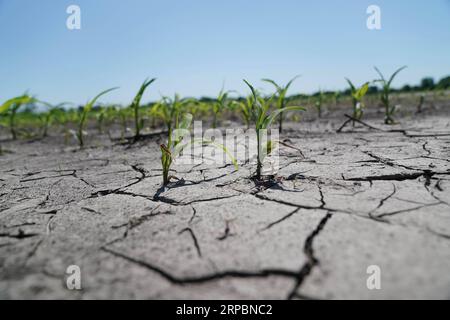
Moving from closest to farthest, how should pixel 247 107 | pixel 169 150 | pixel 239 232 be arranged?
pixel 239 232, pixel 169 150, pixel 247 107

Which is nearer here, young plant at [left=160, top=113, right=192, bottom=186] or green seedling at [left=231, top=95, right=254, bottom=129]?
young plant at [left=160, top=113, right=192, bottom=186]

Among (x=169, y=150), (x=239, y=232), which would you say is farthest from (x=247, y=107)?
(x=239, y=232)

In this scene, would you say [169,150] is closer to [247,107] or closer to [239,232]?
[239,232]

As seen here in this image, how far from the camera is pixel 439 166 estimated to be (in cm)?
147

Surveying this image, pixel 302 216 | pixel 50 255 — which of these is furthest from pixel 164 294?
pixel 302 216

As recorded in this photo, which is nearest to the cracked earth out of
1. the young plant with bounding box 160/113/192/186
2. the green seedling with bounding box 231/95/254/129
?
the young plant with bounding box 160/113/192/186

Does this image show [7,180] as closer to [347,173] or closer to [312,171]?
[312,171]

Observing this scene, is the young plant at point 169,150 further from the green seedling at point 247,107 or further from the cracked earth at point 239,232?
the green seedling at point 247,107

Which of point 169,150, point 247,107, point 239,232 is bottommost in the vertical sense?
point 239,232

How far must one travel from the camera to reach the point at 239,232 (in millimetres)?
948

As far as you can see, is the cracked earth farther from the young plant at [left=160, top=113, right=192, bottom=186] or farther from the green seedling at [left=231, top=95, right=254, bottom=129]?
the green seedling at [left=231, top=95, right=254, bottom=129]

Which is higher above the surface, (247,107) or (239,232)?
(247,107)

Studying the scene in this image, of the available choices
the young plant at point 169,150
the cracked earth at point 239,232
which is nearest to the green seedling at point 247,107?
the young plant at point 169,150

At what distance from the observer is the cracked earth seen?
0.72 metres
